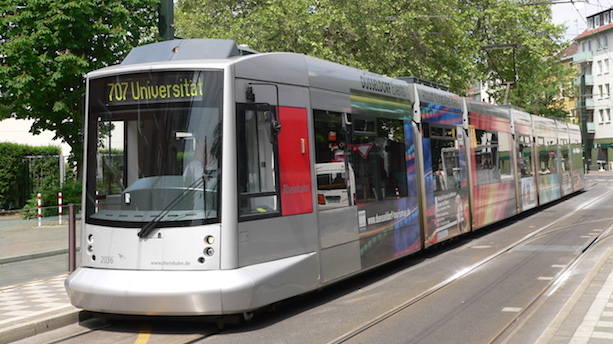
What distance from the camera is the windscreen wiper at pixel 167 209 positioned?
7367mm

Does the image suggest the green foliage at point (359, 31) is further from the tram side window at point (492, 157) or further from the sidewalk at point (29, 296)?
the sidewalk at point (29, 296)

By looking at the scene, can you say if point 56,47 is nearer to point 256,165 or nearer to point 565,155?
point 256,165

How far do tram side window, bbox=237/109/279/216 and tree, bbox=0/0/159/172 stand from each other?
17281 mm

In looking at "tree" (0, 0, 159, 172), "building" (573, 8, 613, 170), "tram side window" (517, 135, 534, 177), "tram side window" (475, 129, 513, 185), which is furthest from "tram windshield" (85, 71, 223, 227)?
"building" (573, 8, 613, 170)

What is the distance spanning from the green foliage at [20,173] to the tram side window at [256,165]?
2363cm

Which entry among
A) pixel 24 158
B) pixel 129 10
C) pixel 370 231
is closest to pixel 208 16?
pixel 129 10

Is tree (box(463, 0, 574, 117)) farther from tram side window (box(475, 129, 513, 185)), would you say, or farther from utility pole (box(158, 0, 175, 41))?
utility pole (box(158, 0, 175, 41))

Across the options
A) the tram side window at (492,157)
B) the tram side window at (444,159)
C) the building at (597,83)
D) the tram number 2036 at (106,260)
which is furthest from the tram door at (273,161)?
the building at (597,83)

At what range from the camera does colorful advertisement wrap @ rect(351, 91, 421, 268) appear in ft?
32.8

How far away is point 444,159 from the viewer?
13891 millimetres

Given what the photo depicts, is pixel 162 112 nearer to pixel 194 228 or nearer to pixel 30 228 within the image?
pixel 194 228

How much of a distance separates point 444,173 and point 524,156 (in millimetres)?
8736

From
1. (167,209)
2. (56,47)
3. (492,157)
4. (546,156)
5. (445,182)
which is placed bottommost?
(167,209)

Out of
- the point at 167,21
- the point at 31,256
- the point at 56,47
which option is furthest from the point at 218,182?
the point at 56,47
